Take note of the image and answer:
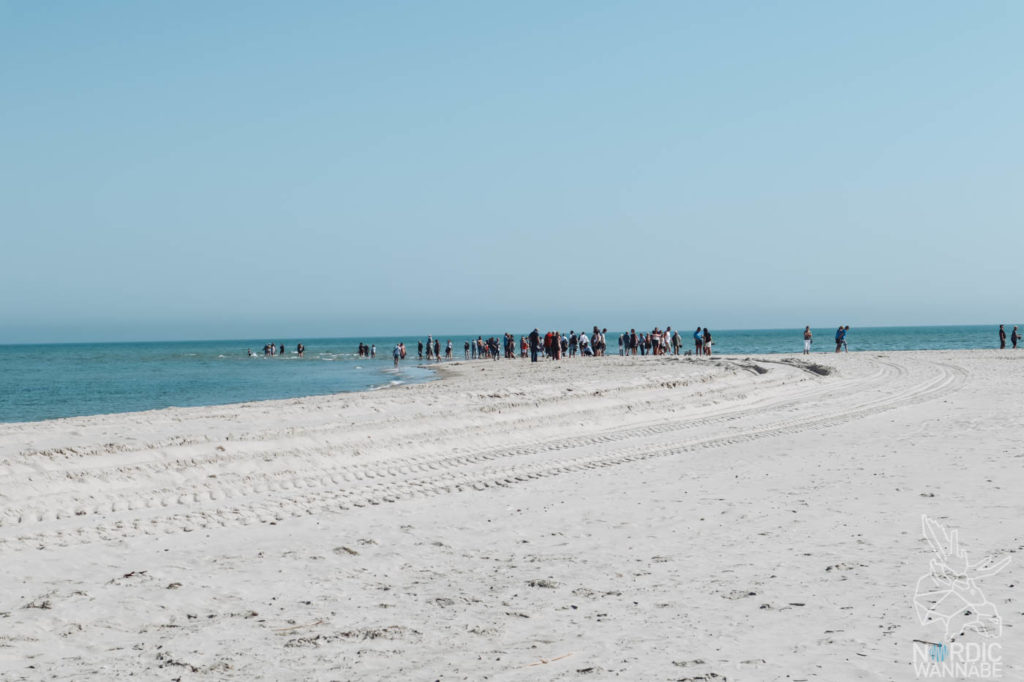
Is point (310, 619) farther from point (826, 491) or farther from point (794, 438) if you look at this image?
point (794, 438)

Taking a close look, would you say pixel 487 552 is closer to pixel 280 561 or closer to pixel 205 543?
pixel 280 561

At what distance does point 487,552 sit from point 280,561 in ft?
5.11

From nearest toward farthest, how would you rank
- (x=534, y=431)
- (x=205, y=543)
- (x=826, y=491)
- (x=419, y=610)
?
(x=419, y=610), (x=205, y=543), (x=826, y=491), (x=534, y=431)

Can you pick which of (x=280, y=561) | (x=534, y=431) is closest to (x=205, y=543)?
(x=280, y=561)

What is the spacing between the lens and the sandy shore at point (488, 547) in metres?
4.31

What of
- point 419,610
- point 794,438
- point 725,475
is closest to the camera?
point 419,610

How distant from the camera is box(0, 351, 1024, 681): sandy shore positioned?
4312 millimetres

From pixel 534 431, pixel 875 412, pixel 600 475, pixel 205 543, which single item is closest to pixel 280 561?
pixel 205 543

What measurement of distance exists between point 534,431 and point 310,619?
8.63 metres

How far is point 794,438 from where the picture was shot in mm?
12320

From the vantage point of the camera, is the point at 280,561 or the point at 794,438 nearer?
the point at 280,561

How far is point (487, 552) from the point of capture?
20.8 feet

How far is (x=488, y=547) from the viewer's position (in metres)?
6.48

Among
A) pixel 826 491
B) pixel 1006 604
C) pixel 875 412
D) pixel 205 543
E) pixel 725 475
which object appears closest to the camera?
pixel 1006 604
